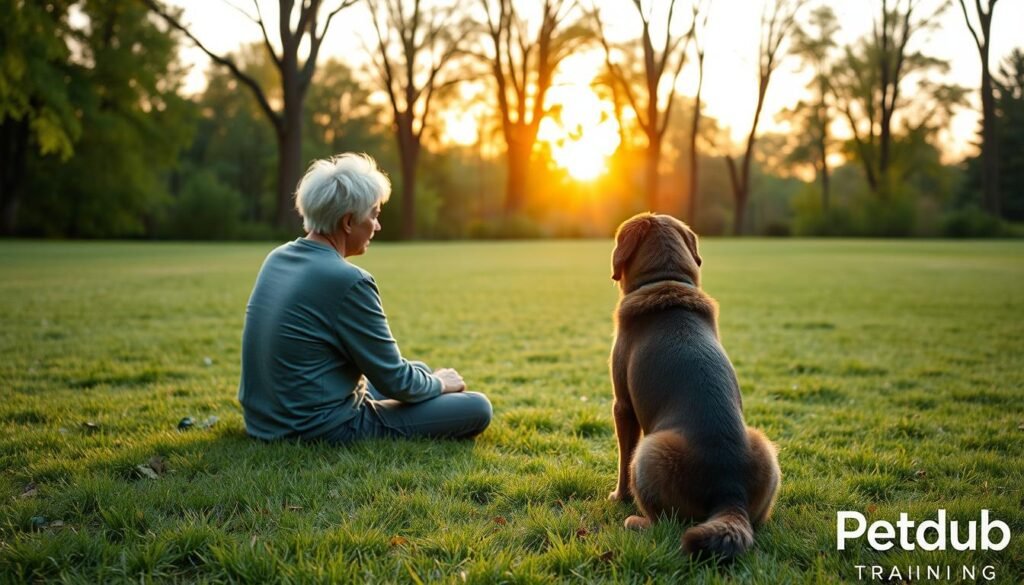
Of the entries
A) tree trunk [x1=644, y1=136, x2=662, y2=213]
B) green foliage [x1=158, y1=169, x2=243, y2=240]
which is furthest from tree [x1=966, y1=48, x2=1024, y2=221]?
green foliage [x1=158, y1=169, x2=243, y2=240]

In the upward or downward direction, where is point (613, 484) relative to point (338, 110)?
downward

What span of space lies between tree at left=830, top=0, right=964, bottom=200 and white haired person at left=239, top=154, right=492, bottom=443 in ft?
168

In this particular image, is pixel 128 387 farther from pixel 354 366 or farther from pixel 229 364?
pixel 354 366

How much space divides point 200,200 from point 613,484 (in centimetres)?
5095

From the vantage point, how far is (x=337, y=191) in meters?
4.07

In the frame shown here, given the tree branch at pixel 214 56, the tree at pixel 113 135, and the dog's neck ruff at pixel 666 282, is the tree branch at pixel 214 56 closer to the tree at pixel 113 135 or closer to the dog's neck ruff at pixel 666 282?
the tree at pixel 113 135

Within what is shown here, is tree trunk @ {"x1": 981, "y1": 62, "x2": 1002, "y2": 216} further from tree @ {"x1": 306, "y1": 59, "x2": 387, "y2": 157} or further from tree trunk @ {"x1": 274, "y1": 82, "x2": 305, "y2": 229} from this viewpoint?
tree @ {"x1": 306, "y1": 59, "x2": 387, "y2": 157}

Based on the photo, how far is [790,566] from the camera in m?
2.95

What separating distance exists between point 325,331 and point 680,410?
2164 mm

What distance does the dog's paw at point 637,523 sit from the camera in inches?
126

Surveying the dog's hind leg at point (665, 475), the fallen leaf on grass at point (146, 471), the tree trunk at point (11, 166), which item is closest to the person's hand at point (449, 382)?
the fallen leaf on grass at point (146, 471)

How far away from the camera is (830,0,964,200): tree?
155 ft

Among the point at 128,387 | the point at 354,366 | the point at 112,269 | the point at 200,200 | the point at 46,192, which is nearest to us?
the point at 354,366

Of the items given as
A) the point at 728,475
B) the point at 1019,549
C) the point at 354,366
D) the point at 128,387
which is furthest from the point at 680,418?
the point at 128,387
